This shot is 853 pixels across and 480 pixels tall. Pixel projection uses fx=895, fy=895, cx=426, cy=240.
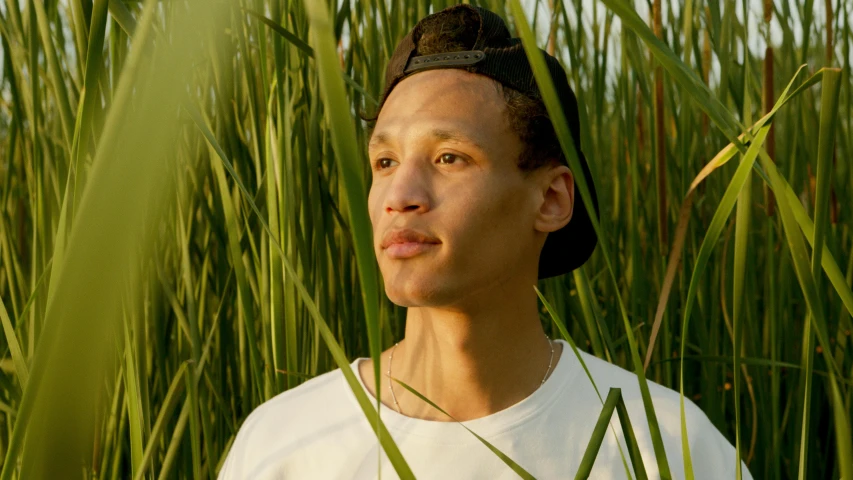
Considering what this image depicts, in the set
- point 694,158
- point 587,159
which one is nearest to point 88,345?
point 587,159

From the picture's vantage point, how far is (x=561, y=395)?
101cm

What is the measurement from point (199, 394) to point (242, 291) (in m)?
0.21

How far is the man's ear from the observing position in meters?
1.03

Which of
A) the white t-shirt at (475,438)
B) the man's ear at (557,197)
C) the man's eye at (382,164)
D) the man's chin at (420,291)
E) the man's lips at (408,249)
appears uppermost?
the man's eye at (382,164)

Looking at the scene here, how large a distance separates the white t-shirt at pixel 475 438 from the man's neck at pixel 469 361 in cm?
2

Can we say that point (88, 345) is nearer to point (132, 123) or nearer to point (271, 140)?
point (132, 123)

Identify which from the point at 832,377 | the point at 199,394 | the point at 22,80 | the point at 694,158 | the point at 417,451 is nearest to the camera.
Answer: the point at 832,377

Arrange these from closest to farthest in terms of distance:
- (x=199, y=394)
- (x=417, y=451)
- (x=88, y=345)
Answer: (x=88, y=345) < (x=417, y=451) < (x=199, y=394)

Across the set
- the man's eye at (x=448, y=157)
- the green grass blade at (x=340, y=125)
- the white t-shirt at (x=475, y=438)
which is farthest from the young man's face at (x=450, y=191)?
the green grass blade at (x=340, y=125)

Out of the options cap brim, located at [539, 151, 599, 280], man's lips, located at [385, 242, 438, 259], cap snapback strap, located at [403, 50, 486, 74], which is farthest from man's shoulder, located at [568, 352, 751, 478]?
cap snapback strap, located at [403, 50, 486, 74]

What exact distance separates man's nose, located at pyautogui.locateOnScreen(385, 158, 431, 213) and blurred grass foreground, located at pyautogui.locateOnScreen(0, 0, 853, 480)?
10 cm

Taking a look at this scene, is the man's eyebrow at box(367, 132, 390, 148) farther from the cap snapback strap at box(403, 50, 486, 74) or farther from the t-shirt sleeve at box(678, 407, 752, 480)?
the t-shirt sleeve at box(678, 407, 752, 480)

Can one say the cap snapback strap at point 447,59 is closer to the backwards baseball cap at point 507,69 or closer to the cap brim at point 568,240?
the backwards baseball cap at point 507,69

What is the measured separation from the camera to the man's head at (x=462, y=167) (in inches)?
36.2
